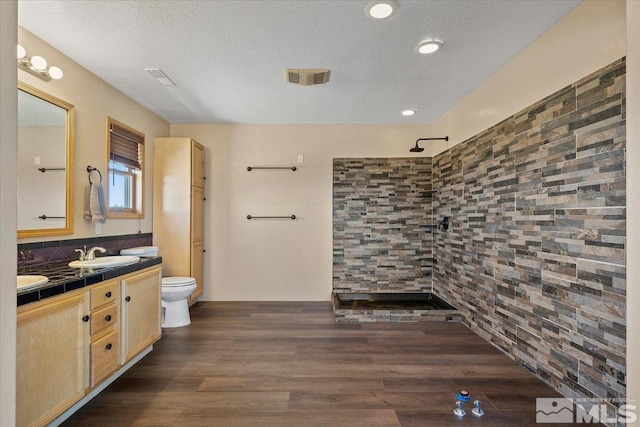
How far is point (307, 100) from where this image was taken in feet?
10.6

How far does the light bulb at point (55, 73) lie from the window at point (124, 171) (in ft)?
1.97

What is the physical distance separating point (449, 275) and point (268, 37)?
10.1ft

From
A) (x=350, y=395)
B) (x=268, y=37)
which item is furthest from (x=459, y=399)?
(x=268, y=37)

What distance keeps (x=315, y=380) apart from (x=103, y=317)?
1.46m

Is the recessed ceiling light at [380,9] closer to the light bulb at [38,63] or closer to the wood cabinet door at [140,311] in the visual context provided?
the light bulb at [38,63]

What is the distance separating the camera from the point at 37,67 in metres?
2.09

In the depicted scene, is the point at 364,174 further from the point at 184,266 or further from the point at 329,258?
the point at 184,266

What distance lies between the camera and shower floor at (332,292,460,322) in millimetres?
3283

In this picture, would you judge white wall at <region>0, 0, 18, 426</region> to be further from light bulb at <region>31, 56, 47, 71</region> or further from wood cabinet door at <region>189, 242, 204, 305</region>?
wood cabinet door at <region>189, 242, 204, 305</region>

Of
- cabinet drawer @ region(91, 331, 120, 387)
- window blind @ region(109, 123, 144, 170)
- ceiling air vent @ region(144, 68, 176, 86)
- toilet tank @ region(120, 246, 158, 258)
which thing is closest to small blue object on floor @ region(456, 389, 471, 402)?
cabinet drawer @ region(91, 331, 120, 387)

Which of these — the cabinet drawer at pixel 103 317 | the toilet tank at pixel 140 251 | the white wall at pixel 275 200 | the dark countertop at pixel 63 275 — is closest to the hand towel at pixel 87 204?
the dark countertop at pixel 63 275

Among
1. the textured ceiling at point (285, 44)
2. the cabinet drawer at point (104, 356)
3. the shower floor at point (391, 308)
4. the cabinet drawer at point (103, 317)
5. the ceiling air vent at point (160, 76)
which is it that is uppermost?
the textured ceiling at point (285, 44)

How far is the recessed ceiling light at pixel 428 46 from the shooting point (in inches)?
84.1

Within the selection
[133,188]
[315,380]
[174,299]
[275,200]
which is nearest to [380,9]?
[315,380]
